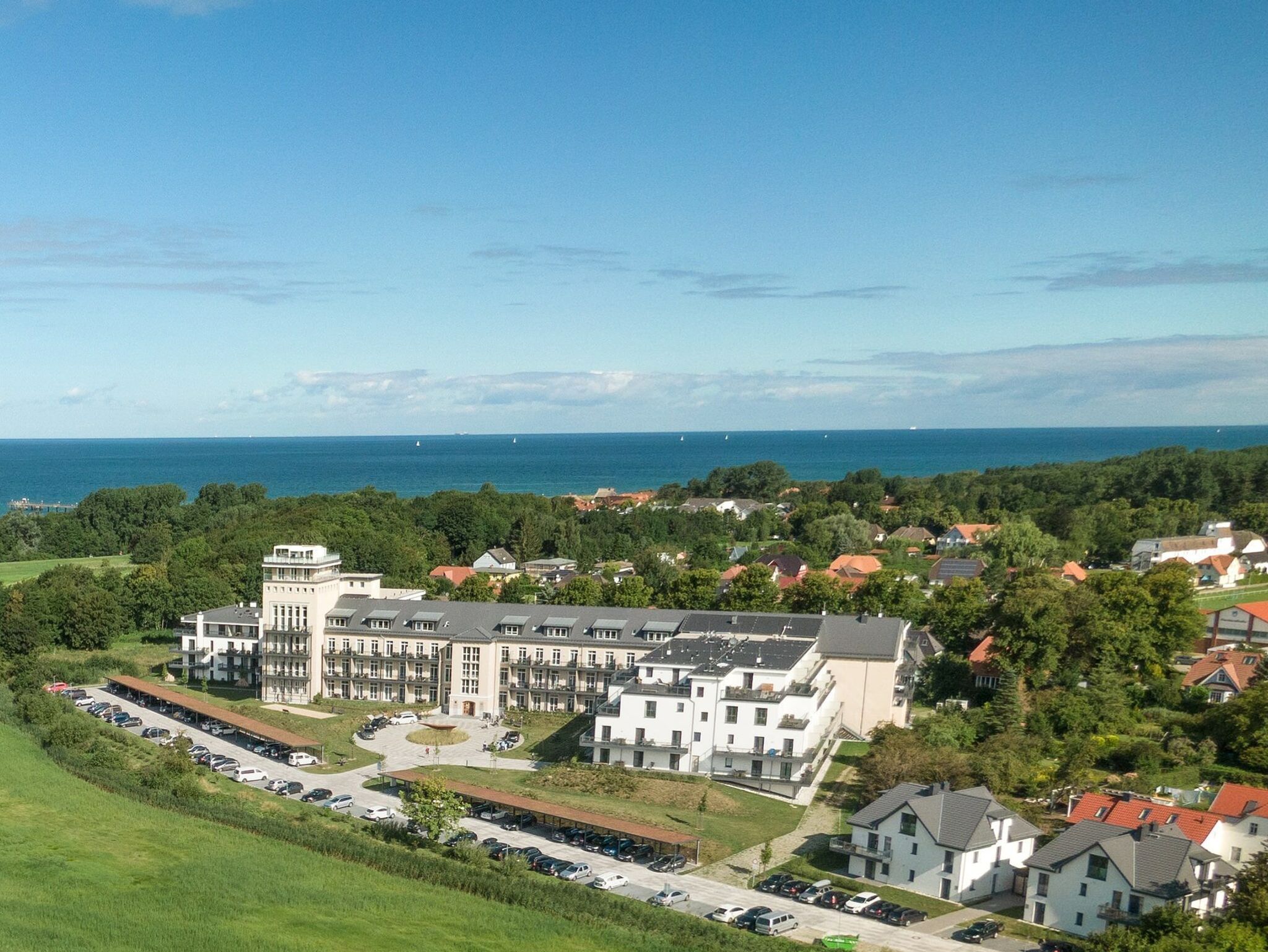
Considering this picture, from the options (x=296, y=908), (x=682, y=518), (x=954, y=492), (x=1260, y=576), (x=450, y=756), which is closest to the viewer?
(x=296, y=908)

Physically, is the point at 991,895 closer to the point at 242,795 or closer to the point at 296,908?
the point at 296,908

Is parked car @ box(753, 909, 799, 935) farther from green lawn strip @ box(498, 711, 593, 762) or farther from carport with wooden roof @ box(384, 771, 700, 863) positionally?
green lawn strip @ box(498, 711, 593, 762)

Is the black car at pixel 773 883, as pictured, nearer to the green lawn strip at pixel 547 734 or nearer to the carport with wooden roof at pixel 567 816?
the carport with wooden roof at pixel 567 816

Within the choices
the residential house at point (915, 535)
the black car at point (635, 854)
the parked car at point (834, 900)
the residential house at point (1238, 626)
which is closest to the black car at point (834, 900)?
the parked car at point (834, 900)

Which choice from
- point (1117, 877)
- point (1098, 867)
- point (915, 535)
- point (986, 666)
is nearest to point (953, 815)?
point (1098, 867)

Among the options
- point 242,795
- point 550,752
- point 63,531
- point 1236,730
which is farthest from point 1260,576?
point 63,531

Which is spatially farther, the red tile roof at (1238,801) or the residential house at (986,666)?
the residential house at (986,666)

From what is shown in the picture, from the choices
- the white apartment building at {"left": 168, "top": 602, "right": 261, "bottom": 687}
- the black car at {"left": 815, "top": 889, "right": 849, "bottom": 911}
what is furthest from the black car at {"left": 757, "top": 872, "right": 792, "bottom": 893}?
the white apartment building at {"left": 168, "top": 602, "right": 261, "bottom": 687}
